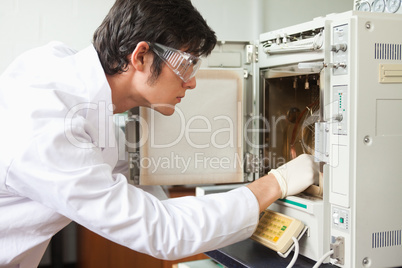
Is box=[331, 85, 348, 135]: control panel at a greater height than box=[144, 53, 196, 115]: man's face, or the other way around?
box=[144, 53, 196, 115]: man's face

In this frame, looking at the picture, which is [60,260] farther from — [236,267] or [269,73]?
[269,73]

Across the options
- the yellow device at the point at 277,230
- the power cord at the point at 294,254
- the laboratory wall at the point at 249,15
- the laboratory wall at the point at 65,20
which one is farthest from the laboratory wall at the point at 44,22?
the power cord at the point at 294,254

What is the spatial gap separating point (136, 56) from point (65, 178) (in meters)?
0.42

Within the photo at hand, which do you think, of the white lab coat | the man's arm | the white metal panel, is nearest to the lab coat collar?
the white lab coat

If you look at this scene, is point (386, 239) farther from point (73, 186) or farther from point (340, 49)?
point (73, 186)

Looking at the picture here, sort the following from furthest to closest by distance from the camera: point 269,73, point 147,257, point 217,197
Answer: point 147,257
point 269,73
point 217,197

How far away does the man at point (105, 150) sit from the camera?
99cm

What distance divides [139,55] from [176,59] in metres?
0.11

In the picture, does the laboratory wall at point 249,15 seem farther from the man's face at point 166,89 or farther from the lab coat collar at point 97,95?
the lab coat collar at point 97,95

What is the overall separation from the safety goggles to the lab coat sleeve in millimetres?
321

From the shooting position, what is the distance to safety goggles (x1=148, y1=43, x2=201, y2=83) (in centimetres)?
123

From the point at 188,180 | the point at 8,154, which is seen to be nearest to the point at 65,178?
the point at 8,154

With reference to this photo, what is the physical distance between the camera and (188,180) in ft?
5.10

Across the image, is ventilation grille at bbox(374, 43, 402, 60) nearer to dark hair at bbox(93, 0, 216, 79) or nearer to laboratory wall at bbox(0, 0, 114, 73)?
dark hair at bbox(93, 0, 216, 79)
